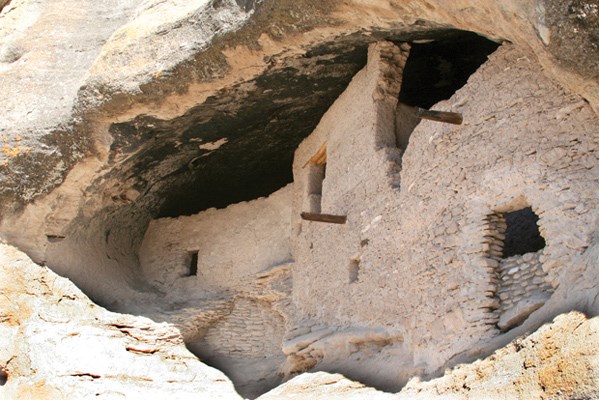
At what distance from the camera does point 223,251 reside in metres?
10.6

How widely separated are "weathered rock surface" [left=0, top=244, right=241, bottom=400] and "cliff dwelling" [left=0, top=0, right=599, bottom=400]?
23 mm

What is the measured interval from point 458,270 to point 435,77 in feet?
11.5

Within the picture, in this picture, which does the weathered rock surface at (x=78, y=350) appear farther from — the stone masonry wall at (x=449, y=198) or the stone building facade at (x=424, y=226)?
the stone masonry wall at (x=449, y=198)

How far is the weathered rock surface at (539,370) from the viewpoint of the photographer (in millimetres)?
4152

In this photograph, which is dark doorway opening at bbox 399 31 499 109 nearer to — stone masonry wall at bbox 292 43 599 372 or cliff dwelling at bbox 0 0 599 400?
cliff dwelling at bbox 0 0 599 400

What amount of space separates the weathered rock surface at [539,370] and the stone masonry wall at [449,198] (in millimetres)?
503

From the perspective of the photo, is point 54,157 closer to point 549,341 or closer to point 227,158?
point 227,158

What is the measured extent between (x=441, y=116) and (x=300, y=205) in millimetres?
3656

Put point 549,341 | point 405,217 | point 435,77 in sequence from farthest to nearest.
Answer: point 435,77 → point 405,217 → point 549,341

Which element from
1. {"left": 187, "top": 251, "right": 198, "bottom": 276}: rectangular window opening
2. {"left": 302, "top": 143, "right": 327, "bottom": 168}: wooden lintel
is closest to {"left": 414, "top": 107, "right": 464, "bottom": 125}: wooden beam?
{"left": 302, "top": 143, "right": 327, "bottom": 168}: wooden lintel

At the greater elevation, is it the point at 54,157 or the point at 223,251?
the point at 54,157

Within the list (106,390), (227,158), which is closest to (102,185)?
(227,158)

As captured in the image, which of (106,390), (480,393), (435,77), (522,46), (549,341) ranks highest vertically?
(522,46)

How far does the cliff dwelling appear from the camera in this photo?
5484 millimetres
